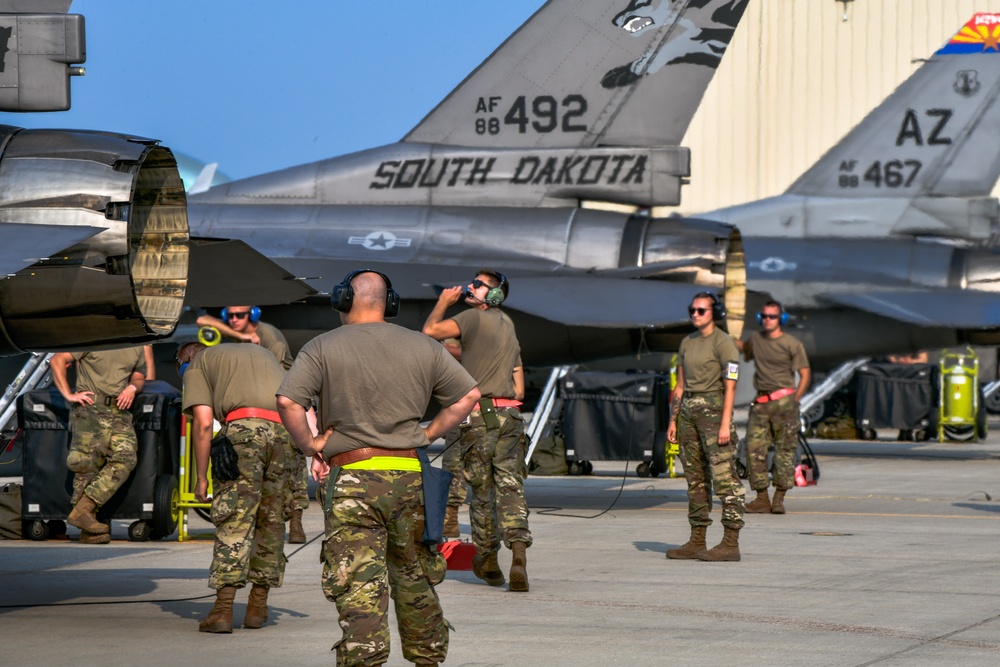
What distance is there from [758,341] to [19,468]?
27.5 ft

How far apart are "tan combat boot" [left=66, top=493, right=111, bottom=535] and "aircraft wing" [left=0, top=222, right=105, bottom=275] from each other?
4.36m

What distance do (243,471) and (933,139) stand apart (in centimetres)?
1730

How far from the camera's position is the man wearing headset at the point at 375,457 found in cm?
565

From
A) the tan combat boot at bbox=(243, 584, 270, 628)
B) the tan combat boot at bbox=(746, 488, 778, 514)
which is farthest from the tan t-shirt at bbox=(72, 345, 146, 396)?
the tan combat boot at bbox=(746, 488, 778, 514)

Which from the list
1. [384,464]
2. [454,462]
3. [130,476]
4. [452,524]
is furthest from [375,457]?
[130,476]

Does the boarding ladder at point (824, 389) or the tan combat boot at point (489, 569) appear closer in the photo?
the tan combat boot at point (489, 569)

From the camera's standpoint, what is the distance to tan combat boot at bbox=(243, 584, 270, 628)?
7641 millimetres

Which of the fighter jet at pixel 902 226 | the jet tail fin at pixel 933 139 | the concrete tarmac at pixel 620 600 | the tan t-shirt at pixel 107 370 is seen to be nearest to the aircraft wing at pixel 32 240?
the concrete tarmac at pixel 620 600

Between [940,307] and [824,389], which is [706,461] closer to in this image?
[940,307]

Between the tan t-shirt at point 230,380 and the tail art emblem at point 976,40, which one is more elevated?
the tail art emblem at point 976,40

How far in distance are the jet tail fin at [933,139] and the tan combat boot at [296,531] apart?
13.4 m

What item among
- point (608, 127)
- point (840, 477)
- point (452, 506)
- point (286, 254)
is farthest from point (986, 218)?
point (452, 506)

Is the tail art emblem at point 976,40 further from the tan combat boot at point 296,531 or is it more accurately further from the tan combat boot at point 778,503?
the tan combat boot at point 296,531

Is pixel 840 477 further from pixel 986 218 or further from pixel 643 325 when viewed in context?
pixel 986 218
